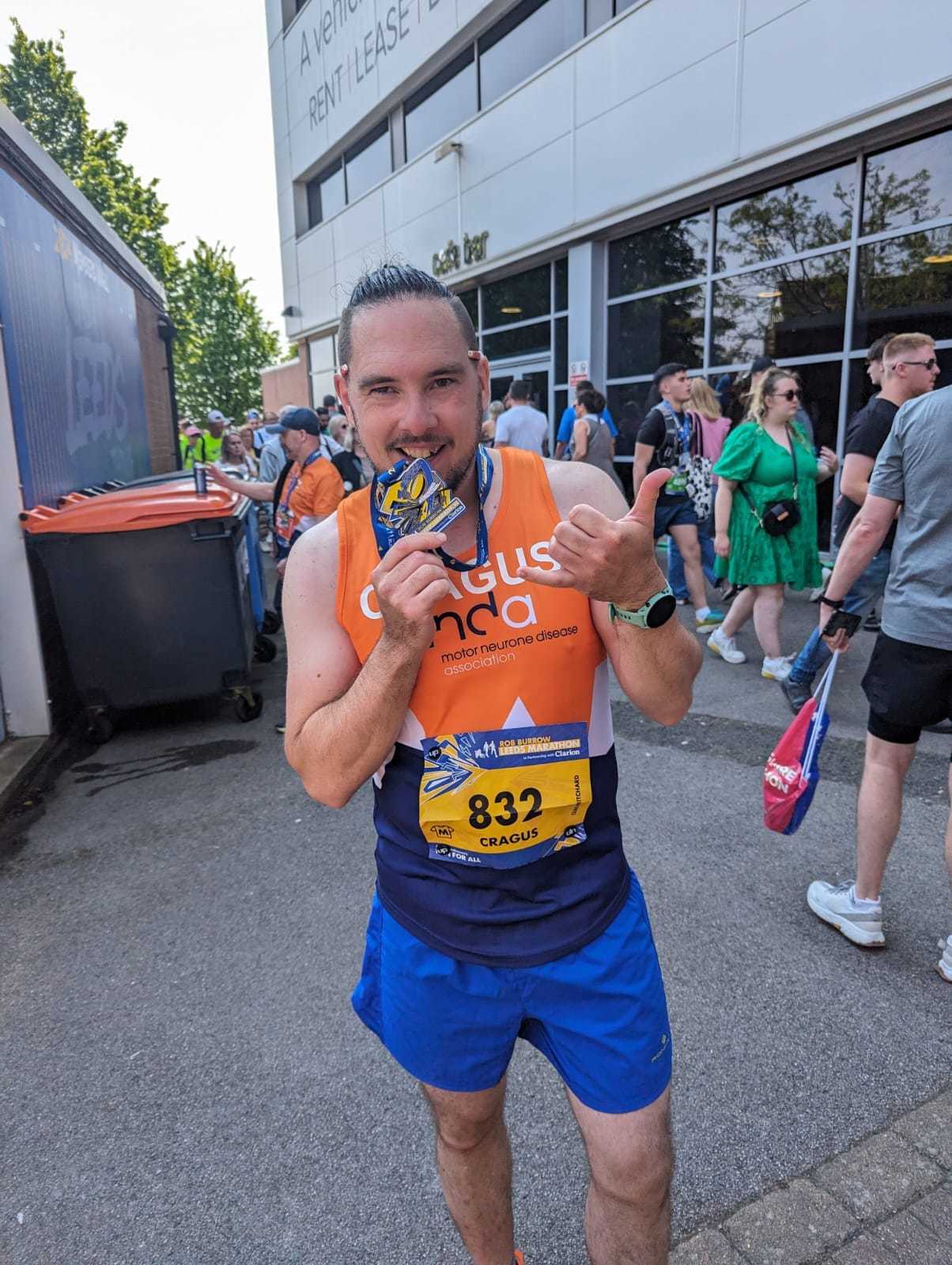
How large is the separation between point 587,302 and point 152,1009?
1062cm

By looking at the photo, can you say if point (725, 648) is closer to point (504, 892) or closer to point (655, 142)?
point (504, 892)

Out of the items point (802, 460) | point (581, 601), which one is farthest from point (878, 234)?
point (581, 601)

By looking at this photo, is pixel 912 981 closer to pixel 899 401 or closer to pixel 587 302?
pixel 899 401

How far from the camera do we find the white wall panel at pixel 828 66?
6.91 meters

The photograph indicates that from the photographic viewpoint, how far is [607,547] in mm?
1186

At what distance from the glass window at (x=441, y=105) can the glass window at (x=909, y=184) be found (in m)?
7.70

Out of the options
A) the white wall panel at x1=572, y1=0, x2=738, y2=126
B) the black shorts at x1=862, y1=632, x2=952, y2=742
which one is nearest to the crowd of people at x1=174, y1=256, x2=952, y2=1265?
the black shorts at x1=862, y1=632, x2=952, y2=742

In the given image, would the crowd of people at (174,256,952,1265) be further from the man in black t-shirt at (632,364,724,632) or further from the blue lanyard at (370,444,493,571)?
the man in black t-shirt at (632,364,724,632)

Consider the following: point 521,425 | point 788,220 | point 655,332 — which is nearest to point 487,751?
point 521,425

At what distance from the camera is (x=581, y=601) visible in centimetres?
140

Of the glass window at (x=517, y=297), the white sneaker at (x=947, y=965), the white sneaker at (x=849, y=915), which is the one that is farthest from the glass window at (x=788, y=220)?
the white sneaker at (x=947, y=965)

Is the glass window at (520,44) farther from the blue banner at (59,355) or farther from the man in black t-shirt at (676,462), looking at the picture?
the man in black t-shirt at (676,462)

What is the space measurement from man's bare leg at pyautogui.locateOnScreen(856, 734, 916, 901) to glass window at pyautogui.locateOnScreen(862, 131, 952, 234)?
6732mm

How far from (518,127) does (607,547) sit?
13.0 meters
